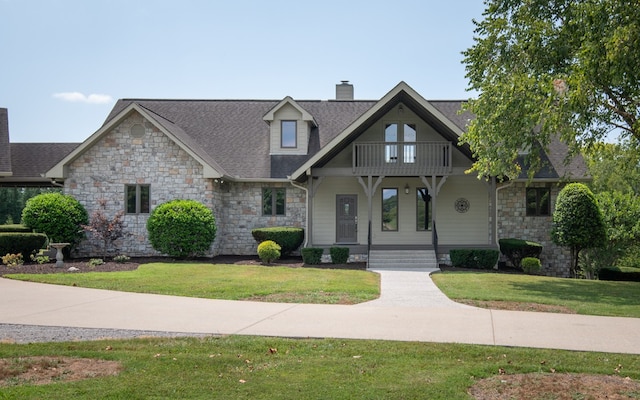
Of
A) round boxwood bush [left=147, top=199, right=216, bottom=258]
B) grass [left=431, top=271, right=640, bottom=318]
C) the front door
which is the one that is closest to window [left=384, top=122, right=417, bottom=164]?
the front door

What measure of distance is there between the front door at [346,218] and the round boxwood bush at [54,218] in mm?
9899

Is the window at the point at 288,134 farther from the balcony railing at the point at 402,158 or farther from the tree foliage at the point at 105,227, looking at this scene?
the tree foliage at the point at 105,227

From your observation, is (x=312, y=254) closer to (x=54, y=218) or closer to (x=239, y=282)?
(x=239, y=282)

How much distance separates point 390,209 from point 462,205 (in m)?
2.90

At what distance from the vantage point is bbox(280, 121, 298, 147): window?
2519cm

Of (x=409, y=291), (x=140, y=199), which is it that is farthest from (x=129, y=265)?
(x=409, y=291)

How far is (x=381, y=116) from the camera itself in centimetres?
2211

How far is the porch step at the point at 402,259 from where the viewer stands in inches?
794

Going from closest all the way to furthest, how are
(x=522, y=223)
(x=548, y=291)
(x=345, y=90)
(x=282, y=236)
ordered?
(x=548, y=291)
(x=282, y=236)
(x=522, y=223)
(x=345, y=90)

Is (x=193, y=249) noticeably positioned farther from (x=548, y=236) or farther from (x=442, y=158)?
(x=548, y=236)

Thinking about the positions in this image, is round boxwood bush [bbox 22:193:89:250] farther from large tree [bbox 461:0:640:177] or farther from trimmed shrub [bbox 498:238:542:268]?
trimmed shrub [bbox 498:238:542:268]

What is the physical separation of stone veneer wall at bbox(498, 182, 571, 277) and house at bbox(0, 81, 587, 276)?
0.04m

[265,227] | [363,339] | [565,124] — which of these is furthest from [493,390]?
[265,227]

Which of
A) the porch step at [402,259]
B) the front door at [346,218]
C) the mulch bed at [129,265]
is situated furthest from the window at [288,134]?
the porch step at [402,259]
